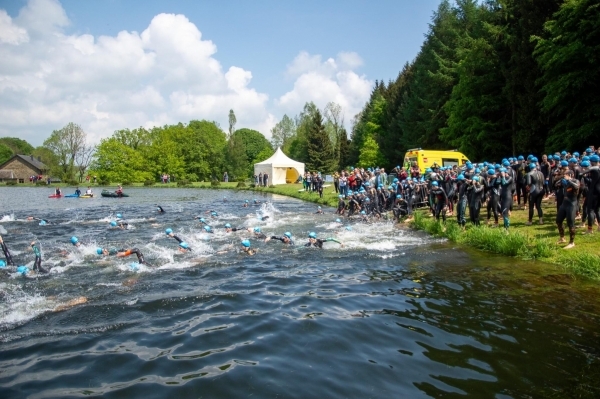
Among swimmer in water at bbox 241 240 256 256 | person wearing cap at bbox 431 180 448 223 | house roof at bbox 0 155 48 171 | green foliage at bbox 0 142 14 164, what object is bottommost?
swimmer in water at bbox 241 240 256 256

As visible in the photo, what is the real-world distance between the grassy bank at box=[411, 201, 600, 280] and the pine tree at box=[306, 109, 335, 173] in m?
A: 50.0

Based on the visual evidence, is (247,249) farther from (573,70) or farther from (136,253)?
(573,70)

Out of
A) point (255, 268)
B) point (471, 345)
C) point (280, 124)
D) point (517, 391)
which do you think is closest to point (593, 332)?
point (471, 345)

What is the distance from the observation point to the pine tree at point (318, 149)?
6562 cm

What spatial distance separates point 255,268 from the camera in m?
11.9

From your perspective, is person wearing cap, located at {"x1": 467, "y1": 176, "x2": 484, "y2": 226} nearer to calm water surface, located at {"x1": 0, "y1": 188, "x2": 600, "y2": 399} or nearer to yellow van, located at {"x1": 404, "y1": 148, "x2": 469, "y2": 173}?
calm water surface, located at {"x1": 0, "y1": 188, "x2": 600, "y2": 399}

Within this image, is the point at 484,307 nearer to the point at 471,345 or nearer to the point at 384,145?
the point at 471,345

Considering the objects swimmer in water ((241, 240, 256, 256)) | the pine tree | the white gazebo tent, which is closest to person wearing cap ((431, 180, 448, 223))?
swimmer in water ((241, 240, 256, 256))

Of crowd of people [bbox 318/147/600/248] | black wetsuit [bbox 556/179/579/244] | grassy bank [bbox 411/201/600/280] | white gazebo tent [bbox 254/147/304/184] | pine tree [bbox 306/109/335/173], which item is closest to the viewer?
grassy bank [bbox 411/201/600/280]

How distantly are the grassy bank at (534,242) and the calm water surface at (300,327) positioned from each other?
1.85 feet

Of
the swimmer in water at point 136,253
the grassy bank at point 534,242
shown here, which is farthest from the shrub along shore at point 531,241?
the swimmer in water at point 136,253

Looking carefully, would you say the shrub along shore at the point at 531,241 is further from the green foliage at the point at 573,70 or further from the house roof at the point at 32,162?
the house roof at the point at 32,162

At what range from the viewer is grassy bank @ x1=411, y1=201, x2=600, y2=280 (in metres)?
10.2

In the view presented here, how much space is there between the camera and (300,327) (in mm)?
7453
